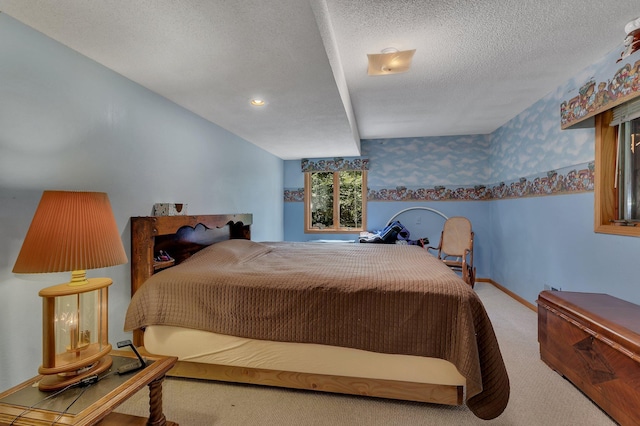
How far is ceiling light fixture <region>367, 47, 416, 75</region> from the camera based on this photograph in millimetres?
2166

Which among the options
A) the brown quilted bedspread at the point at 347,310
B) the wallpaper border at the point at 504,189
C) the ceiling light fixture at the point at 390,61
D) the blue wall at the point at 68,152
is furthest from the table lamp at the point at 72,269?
the wallpaper border at the point at 504,189

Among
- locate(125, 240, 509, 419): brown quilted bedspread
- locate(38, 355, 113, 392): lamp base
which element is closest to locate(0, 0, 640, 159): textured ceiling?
locate(125, 240, 509, 419): brown quilted bedspread

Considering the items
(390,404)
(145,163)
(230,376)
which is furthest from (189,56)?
(390,404)

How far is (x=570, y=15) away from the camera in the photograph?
178 cm

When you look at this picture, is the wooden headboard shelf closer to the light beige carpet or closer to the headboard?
the headboard

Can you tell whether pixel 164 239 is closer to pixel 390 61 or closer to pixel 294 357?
pixel 294 357

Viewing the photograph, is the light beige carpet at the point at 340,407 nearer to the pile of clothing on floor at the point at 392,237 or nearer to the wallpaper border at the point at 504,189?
the wallpaper border at the point at 504,189

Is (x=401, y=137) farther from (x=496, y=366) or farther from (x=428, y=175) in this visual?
(x=496, y=366)

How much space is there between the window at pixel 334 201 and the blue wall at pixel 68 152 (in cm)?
267

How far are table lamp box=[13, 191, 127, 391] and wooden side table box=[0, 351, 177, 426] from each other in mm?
53

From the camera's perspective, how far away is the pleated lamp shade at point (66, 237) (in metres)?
1.08

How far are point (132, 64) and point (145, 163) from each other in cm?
66

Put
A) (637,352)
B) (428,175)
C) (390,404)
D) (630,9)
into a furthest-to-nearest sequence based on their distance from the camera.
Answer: (428,175) < (630,9) < (390,404) < (637,352)

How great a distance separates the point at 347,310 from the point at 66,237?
1.33 meters
